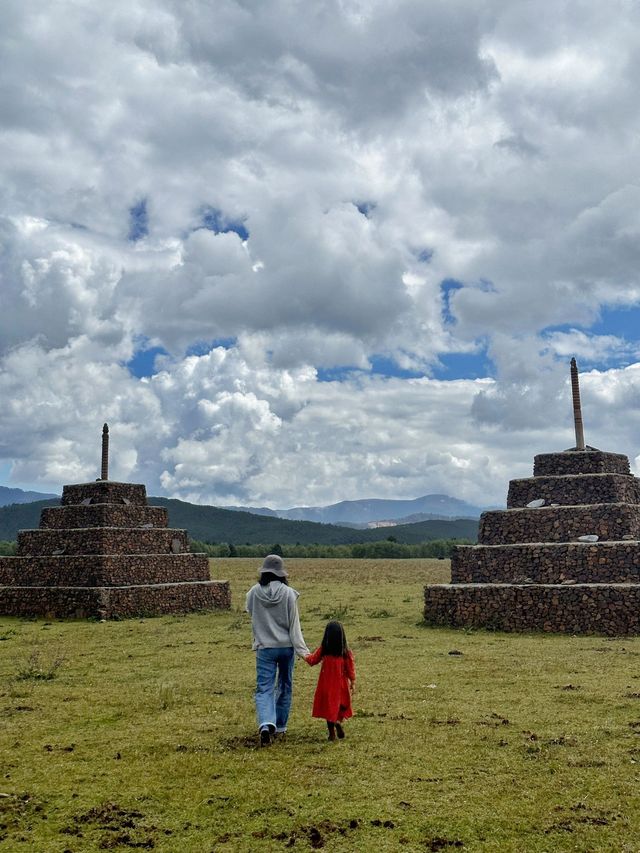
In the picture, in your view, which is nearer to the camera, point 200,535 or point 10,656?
point 10,656

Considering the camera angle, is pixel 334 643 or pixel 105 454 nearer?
pixel 334 643

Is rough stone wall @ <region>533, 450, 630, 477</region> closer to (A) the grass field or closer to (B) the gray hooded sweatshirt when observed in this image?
(A) the grass field

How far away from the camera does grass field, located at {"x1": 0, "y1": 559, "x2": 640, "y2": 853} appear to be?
6.18 metres

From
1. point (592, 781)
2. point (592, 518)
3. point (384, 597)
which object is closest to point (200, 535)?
point (384, 597)

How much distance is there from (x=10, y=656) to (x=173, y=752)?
33.5 feet

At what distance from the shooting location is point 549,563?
69.3 feet

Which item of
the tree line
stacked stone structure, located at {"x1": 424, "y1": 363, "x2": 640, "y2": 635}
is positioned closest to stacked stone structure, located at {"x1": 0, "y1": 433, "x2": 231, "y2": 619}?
stacked stone structure, located at {"x1": 424, "y1": 363, "x2": 640, "y2": 635}

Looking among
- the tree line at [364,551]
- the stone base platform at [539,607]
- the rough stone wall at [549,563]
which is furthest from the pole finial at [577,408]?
the tree line at [364,551]

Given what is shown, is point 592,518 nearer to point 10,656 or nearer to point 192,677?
point 192,677

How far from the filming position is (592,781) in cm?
732

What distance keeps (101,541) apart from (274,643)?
19.6 metres

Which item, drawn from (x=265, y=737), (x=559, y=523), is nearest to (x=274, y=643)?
(x=265, y=737)

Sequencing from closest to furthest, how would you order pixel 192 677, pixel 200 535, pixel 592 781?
pixel 592 781 → pixel 192 677 → pixel 200 535

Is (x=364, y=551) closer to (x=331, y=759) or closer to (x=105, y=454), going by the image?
(x=105, y=454)
